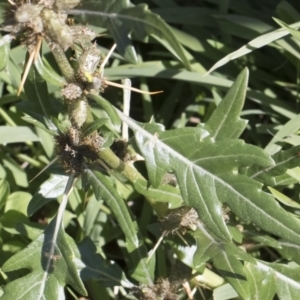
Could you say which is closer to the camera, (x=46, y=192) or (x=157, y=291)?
(x=46, y=192)

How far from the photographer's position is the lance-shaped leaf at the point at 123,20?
1.45m

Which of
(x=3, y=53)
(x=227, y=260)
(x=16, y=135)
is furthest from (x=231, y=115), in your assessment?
(x=16, y=135)

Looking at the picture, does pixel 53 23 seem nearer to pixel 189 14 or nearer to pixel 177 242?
pixel 177 242

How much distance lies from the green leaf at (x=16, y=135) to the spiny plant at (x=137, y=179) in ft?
0.72

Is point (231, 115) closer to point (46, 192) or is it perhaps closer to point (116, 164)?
point (116, 164)

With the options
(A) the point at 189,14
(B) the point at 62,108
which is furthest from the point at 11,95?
(A) the point at 189,14

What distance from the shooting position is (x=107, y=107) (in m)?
1.48

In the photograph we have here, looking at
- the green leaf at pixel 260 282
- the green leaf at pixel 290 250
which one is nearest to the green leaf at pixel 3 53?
the green leaf at pixel 260 282

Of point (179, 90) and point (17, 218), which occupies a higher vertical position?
point (179, 90)

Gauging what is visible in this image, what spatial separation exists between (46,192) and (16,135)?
59cm

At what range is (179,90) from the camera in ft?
8.68

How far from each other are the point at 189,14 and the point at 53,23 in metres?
1.37

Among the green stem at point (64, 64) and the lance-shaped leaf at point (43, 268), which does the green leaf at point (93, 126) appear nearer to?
the green stem at point (64, 64)

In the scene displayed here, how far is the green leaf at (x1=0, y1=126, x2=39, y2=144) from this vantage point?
232 cm
